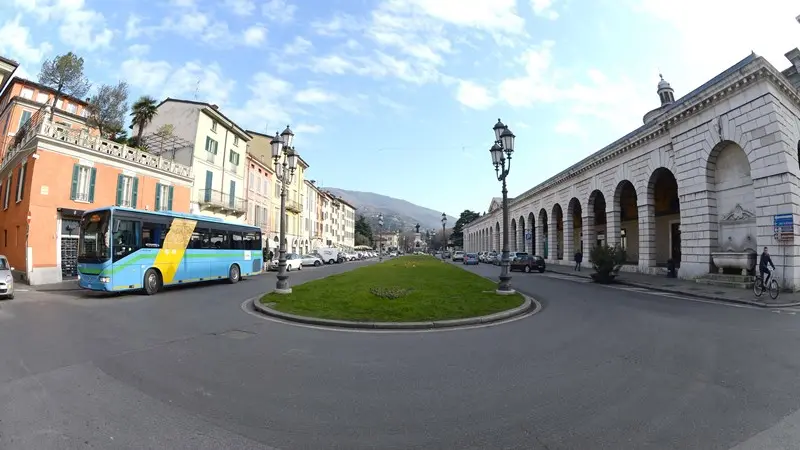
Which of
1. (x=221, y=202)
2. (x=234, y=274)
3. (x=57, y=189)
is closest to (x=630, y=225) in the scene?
(x=234, y=274)

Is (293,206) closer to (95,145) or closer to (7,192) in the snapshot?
(7,192)

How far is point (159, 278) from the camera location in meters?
16.7

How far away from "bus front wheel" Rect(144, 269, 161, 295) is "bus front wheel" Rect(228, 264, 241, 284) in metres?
4.77

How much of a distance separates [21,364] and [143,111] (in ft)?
101

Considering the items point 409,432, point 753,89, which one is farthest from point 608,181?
point 409,432

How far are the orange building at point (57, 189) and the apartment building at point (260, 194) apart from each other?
43.7ft

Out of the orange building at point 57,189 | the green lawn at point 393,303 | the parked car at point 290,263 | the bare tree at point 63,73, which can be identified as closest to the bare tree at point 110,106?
the bare tree at point 63,73

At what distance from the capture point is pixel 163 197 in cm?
2750

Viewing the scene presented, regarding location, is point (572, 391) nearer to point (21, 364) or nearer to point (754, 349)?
point (754, 349)

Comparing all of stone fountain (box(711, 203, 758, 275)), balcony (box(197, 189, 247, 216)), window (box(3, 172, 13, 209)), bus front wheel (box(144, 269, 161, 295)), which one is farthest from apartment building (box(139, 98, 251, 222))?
stone fountain (box(711, 203, 758, 275))

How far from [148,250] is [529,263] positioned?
27313 mm

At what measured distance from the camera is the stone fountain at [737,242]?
1762 centimetres

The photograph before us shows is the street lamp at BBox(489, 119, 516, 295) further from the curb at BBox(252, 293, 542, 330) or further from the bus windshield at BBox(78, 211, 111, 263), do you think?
the bus windshield at BBox(78, 211, 111, 263)

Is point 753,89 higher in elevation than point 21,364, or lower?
higher
